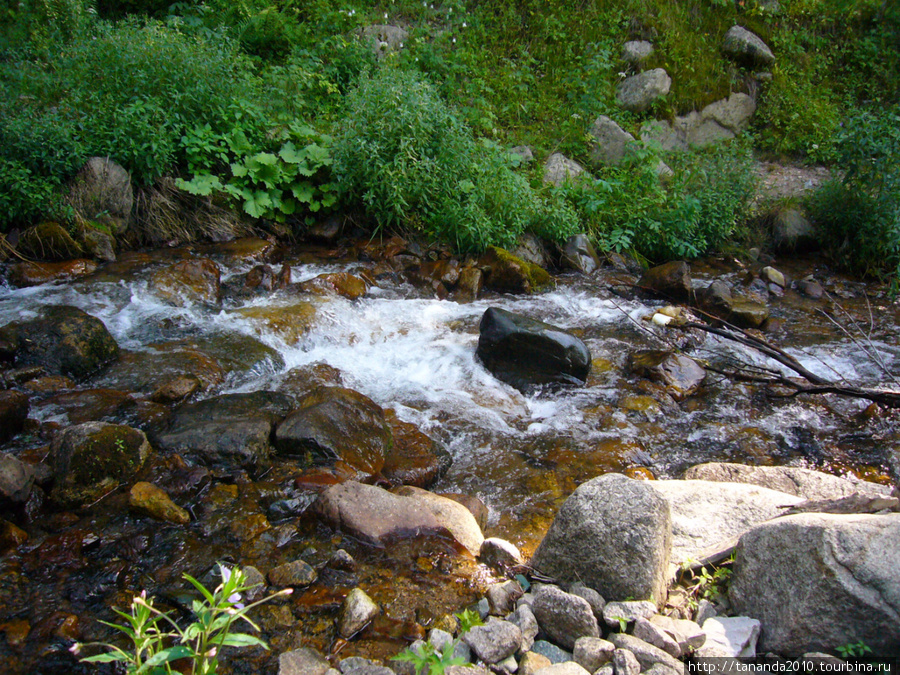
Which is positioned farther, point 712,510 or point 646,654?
point 712,510

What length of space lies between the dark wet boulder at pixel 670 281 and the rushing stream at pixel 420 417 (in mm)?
310

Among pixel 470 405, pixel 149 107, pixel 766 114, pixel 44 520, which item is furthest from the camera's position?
pixel 766 114

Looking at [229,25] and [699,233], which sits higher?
[229,25]

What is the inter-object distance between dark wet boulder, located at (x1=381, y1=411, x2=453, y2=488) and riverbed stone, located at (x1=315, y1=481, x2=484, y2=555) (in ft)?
1.59

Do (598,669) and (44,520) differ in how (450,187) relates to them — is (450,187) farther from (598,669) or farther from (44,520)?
(598,669)

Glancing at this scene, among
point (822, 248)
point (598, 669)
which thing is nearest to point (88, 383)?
point (598, 669)

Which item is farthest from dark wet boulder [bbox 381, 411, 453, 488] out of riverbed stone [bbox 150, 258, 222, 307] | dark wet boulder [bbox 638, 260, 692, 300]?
dark wet boulder [bbox 638, 260, 692, 300]

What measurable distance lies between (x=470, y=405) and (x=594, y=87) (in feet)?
26.2

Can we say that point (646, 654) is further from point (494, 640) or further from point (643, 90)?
point (643, 90)

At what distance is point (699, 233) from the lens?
842 cm

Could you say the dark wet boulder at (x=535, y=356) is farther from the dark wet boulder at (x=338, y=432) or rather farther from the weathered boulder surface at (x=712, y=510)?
the weathered boulder surface at (x=712, y=510)

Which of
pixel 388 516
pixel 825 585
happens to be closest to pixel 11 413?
pixel 388 516

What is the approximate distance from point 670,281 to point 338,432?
5019 mm

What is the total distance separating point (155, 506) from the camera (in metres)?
3.10
